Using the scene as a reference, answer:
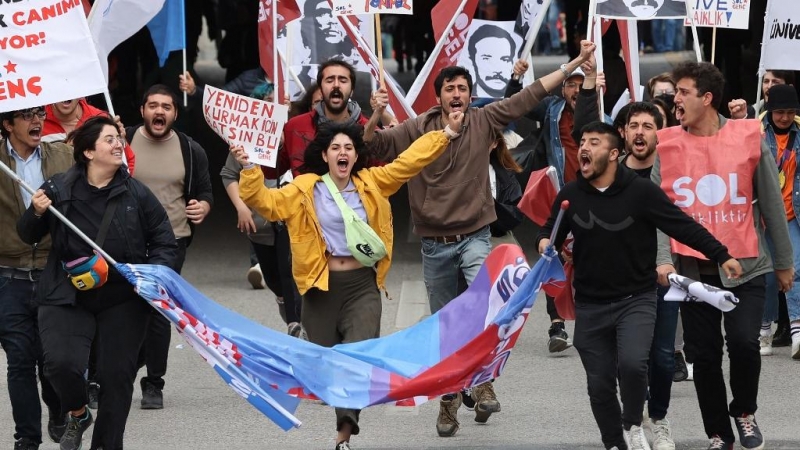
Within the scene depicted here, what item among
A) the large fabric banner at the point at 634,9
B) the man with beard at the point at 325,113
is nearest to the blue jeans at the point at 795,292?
the large fabric banner at the point at 634,9

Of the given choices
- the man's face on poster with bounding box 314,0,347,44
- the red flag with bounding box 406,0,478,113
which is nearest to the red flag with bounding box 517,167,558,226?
the red flag with bounding box 406,0,478,113

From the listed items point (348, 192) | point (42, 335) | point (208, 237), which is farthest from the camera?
point (208, 237)

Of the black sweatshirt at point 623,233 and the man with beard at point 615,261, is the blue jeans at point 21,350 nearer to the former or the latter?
the man with beard at point 615,261

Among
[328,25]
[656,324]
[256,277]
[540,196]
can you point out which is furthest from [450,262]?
[256,277]

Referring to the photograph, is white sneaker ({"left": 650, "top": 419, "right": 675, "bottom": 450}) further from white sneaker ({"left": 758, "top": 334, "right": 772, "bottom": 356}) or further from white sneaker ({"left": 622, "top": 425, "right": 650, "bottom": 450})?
white sneaker ({"left": 758, "top": 334, "right": 772, "bottom": 356})

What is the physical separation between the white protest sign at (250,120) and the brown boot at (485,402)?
1723 millimetres

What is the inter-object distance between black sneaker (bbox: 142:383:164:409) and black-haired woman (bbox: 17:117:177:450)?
168 centimetres

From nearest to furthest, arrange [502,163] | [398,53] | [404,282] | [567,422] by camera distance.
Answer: [567,422], [502,163], [404,282], [398,53]

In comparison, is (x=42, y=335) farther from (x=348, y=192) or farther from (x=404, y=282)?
(x=404, y=282)

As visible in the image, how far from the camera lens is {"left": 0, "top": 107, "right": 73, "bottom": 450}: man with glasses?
7824 millimetres

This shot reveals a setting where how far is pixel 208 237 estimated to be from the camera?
1605 centimetres

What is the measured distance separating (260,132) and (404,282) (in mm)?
4551

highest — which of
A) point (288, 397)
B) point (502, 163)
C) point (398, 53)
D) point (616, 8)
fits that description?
point (616, 8)

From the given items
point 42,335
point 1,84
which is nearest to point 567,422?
point 42,335
